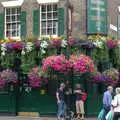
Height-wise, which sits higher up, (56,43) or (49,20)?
(49,20)

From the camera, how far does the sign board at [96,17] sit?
26.0 meters

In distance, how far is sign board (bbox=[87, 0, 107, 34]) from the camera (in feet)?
85.2

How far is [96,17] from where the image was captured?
26078mm

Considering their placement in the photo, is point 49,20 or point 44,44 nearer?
point 44,44

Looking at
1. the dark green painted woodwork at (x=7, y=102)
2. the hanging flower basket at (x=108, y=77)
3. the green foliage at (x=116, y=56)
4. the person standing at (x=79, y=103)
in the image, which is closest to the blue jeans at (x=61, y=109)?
the person standing at (x=79, y=103)

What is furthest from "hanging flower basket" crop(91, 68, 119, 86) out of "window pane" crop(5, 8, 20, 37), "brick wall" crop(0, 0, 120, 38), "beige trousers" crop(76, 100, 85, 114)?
"window pane" crop(5, 8, 20, 37)

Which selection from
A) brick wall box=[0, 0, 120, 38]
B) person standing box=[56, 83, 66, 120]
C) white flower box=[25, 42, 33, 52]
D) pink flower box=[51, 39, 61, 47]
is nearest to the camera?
person standing box=[56, 83, 66, 120]

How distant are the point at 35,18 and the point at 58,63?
351cm

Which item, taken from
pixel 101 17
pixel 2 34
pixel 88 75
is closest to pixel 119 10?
pixel 101 17

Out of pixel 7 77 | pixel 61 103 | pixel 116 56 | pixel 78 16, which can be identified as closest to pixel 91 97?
pixel 116 56

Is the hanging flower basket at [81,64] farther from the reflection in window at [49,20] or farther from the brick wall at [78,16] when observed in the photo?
the reflection in window at [49,20]

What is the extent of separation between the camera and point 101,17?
1030 inches

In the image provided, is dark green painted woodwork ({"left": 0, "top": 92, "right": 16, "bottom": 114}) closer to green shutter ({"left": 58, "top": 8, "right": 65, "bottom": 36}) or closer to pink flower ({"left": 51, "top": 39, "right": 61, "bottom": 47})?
pink flower ({"left": 51, "top": 39, "right": 61, "bottom": 47})

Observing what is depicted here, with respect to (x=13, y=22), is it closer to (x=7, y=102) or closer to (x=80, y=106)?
(x=7, y=102)
